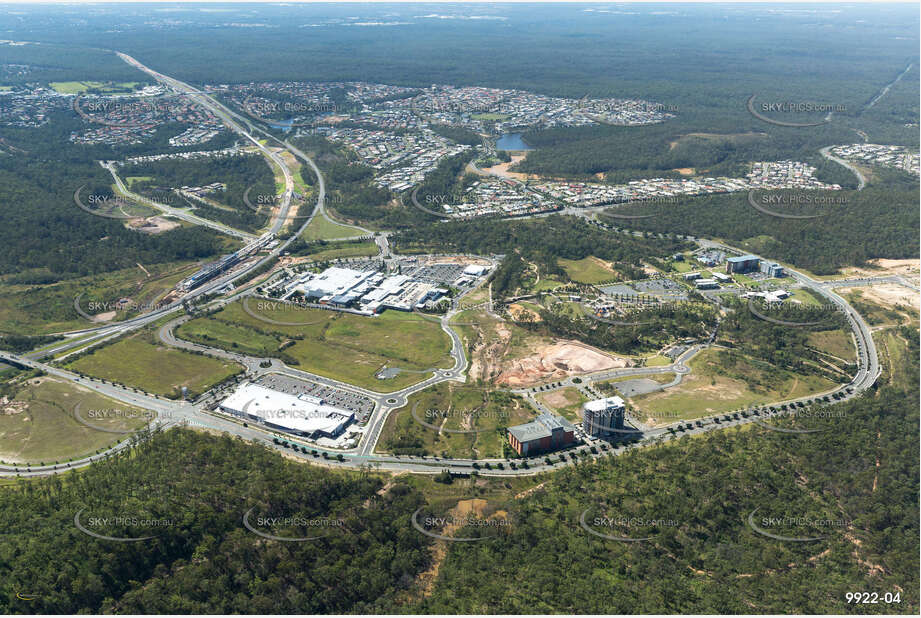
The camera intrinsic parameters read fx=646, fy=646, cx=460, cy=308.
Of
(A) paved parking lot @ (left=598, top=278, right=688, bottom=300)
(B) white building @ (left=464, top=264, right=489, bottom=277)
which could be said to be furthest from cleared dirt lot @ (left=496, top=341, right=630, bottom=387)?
(B) white building @ (left=464, top=264, right=489, bottom=277)

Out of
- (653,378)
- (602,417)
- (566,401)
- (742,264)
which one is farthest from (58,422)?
(742,264)

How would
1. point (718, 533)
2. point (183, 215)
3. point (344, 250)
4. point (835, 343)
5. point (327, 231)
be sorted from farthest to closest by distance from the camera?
1. point (183, 215)
2. point (327, 231)
3. point (344, 250)
4. point (835, 343)
5. point (718, 533)

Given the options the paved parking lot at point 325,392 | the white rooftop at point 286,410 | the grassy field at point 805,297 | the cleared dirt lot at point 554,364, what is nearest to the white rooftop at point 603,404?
the cleared dirt lot at point 554,364

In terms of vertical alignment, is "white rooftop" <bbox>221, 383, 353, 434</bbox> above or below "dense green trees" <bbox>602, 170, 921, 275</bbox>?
below

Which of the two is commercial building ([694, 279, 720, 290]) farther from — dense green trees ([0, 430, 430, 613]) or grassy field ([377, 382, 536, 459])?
dense green trees ([0, 430, 430, 613])

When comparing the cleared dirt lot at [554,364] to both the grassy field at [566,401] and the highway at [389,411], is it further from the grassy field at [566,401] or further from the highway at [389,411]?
the grassy field at [566,401]

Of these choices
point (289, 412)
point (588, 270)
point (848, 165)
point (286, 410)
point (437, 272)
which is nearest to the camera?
point (289, 412)

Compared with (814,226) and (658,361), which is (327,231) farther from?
(814,226)
